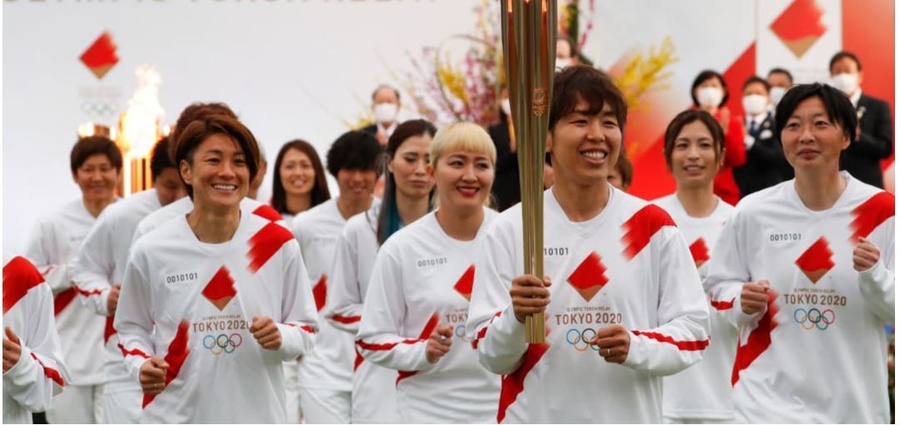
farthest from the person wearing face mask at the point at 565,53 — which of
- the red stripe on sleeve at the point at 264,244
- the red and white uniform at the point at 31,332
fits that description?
the red and white uniform at the point at 31,332

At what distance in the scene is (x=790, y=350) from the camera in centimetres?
481

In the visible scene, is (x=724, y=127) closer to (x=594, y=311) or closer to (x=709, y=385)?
(x=709, y=385)

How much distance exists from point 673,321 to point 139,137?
4514mm

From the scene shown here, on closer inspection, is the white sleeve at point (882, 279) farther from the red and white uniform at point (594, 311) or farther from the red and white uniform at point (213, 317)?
the red and white uniform at point (213, 317)

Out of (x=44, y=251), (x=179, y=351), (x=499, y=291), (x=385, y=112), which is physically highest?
(x=385, y=112)

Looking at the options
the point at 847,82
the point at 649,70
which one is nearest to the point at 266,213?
the point at 847,82

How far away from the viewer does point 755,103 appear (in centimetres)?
889

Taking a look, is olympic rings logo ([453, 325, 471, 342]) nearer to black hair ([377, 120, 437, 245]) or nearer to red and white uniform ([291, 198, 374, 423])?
black hair ([377, 120, 437, 245])

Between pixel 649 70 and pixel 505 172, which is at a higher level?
pixel 649 70

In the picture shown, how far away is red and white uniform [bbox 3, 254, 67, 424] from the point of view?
171 inches

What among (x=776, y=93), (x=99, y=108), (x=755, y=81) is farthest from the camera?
(x=99, y=108)

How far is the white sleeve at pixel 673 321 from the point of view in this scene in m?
3.97

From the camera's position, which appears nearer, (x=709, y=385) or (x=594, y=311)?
(x=594, y=311)

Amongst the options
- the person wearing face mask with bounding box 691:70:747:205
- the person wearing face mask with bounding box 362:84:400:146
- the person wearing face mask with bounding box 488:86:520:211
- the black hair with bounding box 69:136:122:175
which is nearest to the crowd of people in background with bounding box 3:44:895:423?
the black hair with bounding box 69:136:122:175
